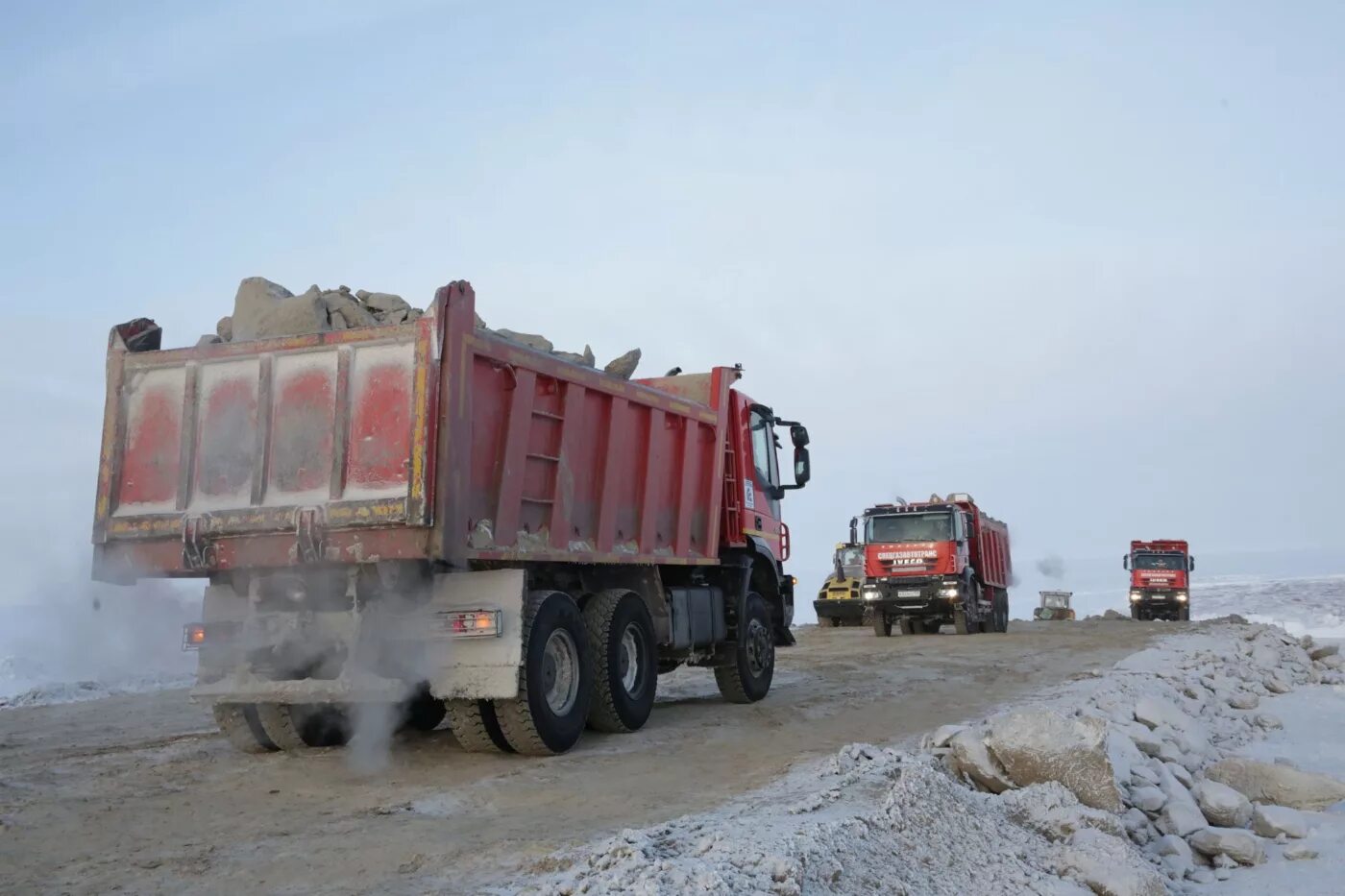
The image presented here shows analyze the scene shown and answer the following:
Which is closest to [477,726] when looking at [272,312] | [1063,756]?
[272,312]

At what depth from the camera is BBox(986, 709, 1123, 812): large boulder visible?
647 centimetres

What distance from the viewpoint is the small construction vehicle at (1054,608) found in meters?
45.8

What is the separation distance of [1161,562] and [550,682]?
39053 mm

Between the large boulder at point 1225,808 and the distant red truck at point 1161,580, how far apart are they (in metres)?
38.2

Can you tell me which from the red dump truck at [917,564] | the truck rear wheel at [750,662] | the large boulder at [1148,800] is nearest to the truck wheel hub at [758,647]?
the truck rear wheel at [750,662]

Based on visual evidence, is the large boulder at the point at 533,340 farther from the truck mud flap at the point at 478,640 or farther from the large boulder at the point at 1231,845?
the large boulder at the point at 1231,845

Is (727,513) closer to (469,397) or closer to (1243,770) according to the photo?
(469,397)

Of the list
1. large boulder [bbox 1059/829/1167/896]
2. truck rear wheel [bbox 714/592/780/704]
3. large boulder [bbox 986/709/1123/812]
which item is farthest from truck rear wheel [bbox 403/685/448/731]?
large boulder [bbox 1059/829/1167/896]

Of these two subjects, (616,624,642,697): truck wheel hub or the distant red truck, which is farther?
the distant red truck

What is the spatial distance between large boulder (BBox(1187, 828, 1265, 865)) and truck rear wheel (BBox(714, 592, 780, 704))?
5898 mm

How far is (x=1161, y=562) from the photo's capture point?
42844 millimetres

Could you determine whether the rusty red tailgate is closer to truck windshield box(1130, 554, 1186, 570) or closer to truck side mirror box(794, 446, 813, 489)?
truck side mirror box(794, 446, 813, 489)

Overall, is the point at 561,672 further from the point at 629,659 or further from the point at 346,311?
the point at 346,311

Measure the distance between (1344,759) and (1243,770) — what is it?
2068 mm
